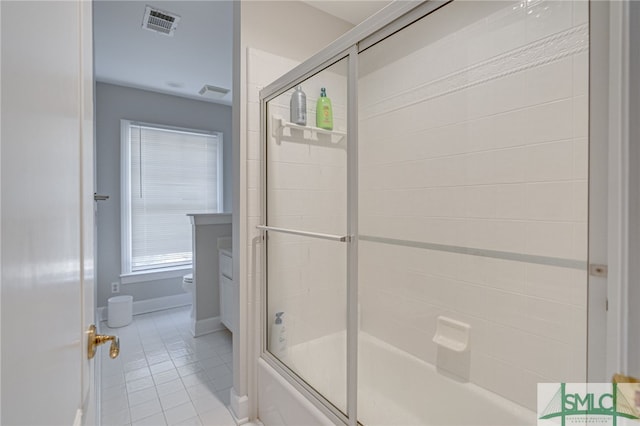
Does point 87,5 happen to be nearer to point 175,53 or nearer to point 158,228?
point 175,53

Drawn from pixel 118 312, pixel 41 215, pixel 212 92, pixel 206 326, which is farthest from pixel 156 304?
pixel 41 215

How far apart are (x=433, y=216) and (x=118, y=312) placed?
3279 millimetres

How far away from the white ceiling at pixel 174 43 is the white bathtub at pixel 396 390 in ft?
6.96

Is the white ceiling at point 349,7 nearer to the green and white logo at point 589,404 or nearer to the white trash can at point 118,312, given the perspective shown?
the green and white logo at point 589,404

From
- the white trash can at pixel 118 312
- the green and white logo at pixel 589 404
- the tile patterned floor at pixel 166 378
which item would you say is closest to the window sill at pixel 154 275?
the white trash can at pixel 118 312

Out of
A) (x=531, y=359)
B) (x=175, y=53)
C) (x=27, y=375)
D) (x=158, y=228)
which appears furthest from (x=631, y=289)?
(x=158, y=228)

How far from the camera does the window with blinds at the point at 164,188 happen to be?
3.68 m

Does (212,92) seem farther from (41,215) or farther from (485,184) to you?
(41,215)

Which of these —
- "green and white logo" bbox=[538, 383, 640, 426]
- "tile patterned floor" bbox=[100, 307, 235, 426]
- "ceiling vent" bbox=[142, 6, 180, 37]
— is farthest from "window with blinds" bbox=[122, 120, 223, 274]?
"green and white logo" bbox=[538, 383, 640, 426]

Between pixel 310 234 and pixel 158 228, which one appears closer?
pixel 310 234

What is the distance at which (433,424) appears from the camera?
1582 mm

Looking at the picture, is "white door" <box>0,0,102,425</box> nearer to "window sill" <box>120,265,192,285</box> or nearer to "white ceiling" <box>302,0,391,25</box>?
"white ceiling" <box>302,0,391,25</box>

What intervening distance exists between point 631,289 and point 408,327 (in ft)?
5.03

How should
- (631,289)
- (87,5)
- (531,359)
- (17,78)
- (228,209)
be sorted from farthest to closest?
(228,209)
(531,359)
(87,5)
(631,289)
(17,78)
